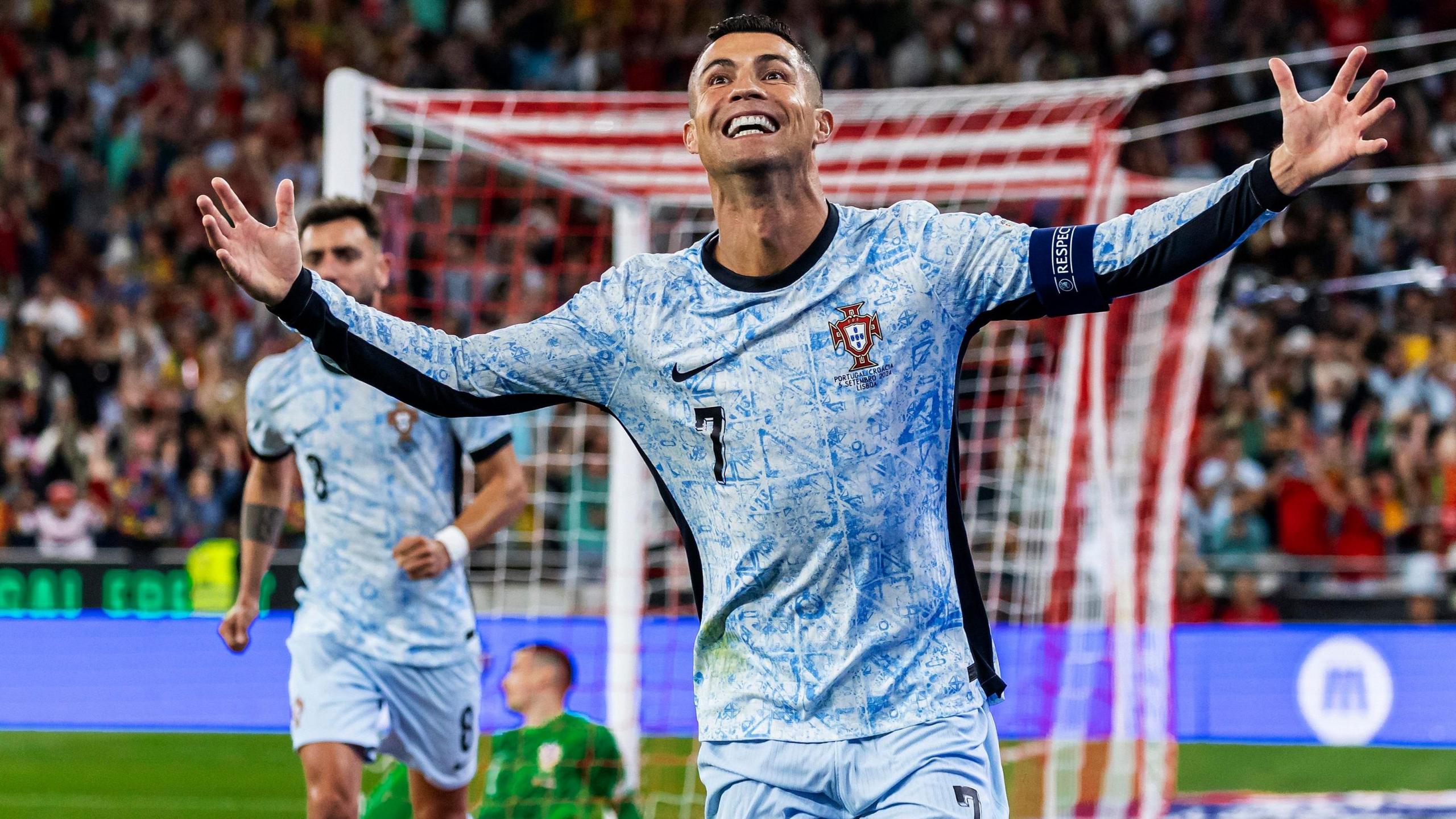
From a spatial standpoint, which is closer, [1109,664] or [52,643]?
[1109,664]

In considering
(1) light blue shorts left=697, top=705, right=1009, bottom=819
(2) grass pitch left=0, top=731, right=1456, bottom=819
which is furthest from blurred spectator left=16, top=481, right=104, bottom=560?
(1) light blue shorts left=697, top=705, right=1009, bottom=819

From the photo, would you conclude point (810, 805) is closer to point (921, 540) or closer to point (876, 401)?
point (921, 540)

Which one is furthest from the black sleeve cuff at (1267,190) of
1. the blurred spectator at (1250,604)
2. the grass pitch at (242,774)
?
the blurred spectator at (1250,604)

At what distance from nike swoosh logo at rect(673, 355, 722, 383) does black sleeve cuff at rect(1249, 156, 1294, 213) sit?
1023mm

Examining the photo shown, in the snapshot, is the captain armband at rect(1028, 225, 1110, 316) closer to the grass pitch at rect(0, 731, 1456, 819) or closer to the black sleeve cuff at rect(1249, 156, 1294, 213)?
the black sleeve cuff at rect(1249, 156, 1294, 213)

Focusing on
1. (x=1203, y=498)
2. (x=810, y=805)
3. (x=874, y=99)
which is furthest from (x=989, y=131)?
(x=1203, y=498)

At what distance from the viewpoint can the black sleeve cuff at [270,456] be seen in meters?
6.14

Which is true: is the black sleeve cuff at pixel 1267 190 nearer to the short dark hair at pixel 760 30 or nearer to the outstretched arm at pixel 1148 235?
the outstretched arm at pixel 1148 235

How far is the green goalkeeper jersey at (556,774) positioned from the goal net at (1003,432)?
1.82 metres

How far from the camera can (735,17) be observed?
355cm

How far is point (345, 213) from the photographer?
18.7 ft

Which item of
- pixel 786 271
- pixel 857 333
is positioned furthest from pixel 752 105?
pixel 857 333

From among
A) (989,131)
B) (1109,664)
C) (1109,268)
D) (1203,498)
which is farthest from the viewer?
(1203,498)

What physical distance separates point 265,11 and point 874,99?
1503cm
